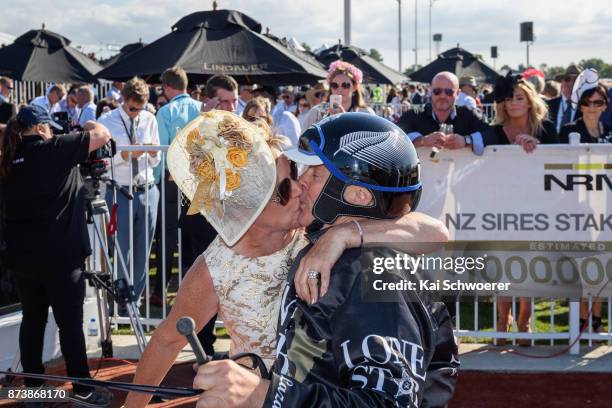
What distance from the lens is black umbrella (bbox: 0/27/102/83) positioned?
51.0ft

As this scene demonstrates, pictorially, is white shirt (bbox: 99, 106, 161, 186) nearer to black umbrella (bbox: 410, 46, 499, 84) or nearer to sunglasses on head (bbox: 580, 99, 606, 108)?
sunglasses on head (bbox: 580, 99, 606, 108)

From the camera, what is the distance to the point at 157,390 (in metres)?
2.02

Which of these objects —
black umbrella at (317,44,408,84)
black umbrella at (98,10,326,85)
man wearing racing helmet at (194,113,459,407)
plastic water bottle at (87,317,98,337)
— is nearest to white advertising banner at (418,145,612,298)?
plastic water bottle at (87,317,98,337)

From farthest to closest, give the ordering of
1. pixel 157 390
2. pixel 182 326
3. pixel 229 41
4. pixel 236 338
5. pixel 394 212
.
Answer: pixel 229 41, pixel 236 338, pixel 394 212, pixel 157 390, pixel 182 326

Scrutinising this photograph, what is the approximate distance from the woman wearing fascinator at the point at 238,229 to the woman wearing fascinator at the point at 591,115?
488cm

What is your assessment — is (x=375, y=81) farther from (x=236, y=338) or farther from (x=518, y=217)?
(x=236, y=338)

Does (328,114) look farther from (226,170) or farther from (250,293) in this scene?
(226,170)

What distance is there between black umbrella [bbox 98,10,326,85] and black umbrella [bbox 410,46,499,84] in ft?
39.5

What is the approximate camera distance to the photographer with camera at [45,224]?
18.1 ft

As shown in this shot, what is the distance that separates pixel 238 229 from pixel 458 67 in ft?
68.5

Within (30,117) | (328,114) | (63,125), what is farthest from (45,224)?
(328,114)

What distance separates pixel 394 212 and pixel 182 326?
2.29 ft

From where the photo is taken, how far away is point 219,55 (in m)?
10.8

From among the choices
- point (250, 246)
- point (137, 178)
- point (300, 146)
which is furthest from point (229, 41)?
point (300, 146)
